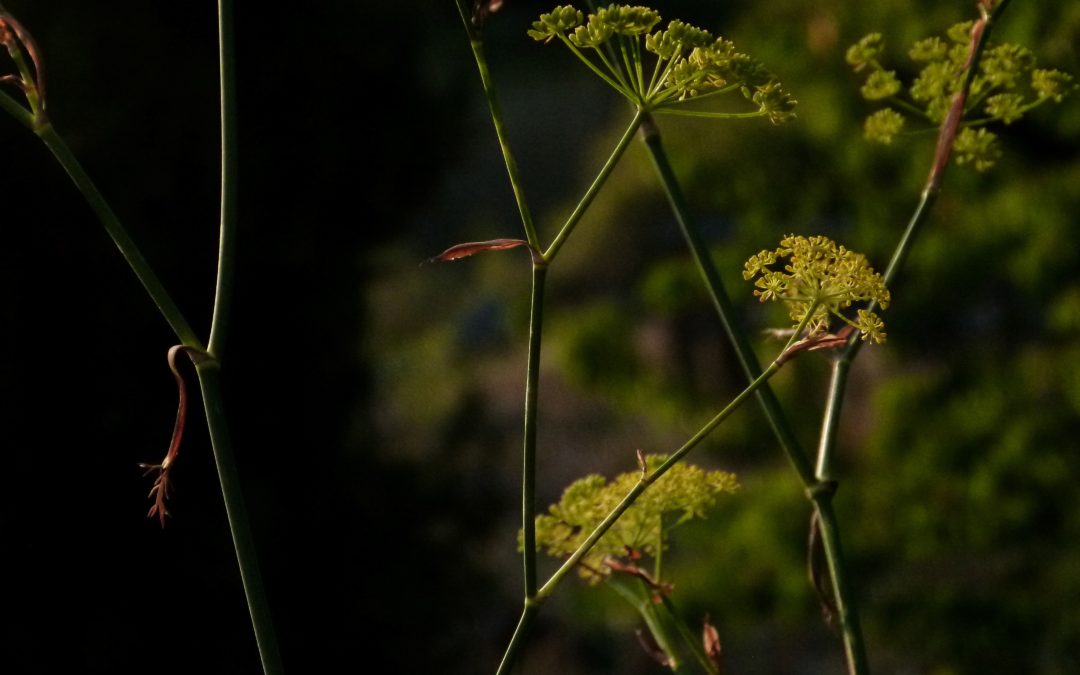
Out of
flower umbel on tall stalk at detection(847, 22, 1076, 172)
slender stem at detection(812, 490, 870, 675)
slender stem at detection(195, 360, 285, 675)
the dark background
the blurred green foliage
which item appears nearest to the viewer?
slender stem at detection(195, 360, 285, 675)

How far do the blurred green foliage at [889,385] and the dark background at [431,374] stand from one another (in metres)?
0.01

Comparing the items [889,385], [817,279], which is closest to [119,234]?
[817,279]

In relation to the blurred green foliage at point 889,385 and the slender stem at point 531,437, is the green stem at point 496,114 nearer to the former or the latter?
the slender stem at point 531,437

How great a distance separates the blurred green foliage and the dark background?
0.01 meters

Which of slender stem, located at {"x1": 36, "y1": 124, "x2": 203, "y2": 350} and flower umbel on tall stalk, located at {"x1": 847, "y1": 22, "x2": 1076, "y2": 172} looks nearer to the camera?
Answer: slender stem, located at {"x1": 36, "y1": 124, "x2": 203, "y2": 350}

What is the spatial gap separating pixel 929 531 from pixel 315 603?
2045 millimetres

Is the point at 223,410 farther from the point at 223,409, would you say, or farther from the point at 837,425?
the point at 837,425

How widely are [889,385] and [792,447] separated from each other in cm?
373

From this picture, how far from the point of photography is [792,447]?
0.65 m

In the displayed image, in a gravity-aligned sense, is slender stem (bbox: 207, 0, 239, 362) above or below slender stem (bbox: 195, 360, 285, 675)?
above

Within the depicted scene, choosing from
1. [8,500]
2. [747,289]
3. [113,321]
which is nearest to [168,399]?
[113,321]

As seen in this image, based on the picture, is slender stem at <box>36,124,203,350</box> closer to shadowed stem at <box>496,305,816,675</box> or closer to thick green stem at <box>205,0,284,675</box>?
thick green stem at <box>205,0,284,675</box>

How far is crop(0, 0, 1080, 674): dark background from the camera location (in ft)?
8.76

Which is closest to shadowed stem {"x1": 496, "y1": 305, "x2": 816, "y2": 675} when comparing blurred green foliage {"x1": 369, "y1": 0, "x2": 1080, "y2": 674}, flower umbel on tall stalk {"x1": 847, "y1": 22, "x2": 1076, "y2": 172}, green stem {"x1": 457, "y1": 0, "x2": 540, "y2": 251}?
green stem {"x1": 457, "y1": 0, "x2": 540, "y2": 251}
